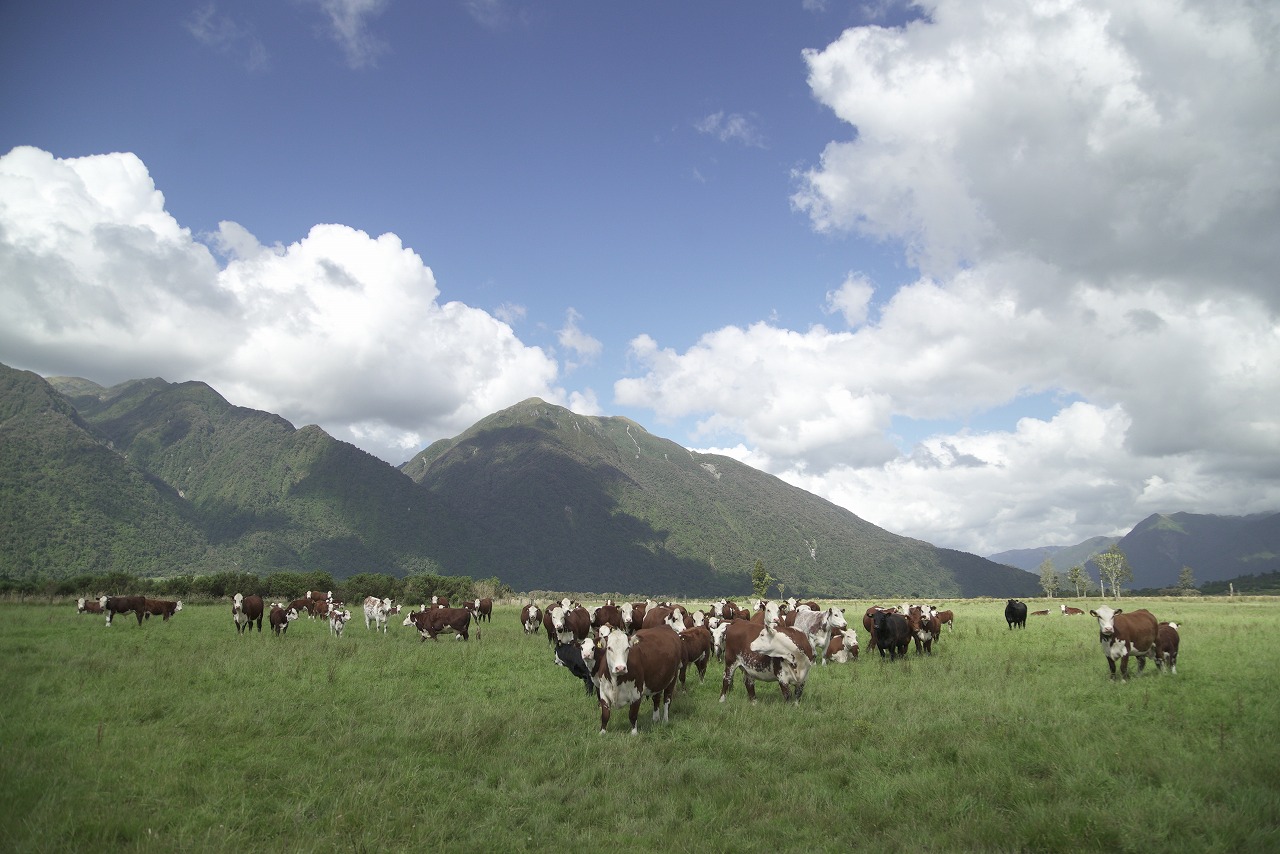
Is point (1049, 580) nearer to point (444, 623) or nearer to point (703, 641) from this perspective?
point (444, 623)

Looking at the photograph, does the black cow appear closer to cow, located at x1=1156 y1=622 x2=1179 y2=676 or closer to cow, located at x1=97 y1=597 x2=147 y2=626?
cow, located at x1=1156 y1=622 x2=1179 y2=676

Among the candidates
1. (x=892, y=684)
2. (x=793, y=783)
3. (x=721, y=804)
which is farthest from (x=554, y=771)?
(x=892, y=684)

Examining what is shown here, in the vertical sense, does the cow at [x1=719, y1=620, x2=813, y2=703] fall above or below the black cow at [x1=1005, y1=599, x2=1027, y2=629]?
above

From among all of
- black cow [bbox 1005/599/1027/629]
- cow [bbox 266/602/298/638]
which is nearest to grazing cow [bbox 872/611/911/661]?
black cow [bbox 1005/599/1027/629]

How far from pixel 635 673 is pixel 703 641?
193 inches

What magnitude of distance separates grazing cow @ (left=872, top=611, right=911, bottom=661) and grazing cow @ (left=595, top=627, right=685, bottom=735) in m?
11.3

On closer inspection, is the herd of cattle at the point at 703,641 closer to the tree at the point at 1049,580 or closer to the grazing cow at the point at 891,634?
the grazing cow at the point at 891,634

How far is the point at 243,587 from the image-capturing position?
56.7 m

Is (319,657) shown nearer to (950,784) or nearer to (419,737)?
(419,737)

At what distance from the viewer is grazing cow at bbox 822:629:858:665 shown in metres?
20.0

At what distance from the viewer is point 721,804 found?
8.21m

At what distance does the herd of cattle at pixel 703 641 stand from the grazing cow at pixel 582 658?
24 mm

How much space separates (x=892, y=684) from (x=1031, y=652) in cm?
933

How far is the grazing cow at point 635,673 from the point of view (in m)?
11.3
